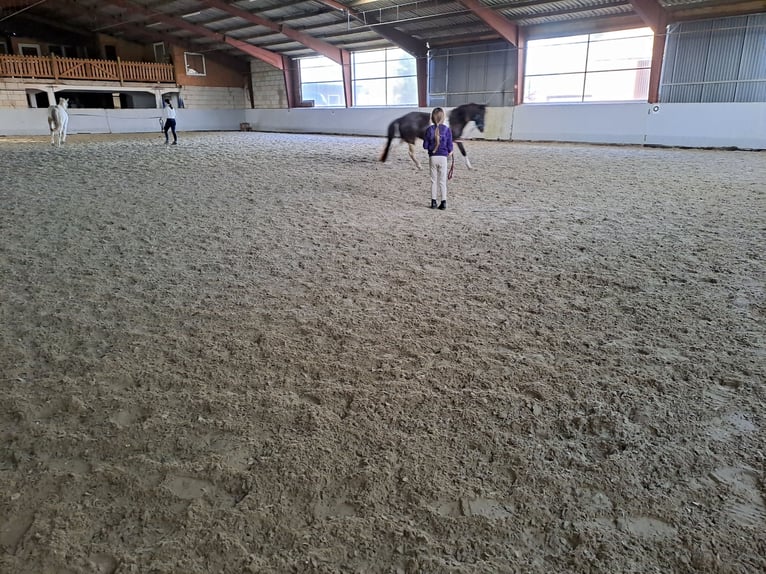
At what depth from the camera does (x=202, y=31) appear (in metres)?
27.6

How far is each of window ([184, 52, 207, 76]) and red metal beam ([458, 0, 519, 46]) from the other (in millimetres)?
19898

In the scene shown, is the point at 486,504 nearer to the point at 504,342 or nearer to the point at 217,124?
the point at 504,342

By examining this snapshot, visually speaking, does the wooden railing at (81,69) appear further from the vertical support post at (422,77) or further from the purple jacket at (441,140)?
the purple jacket at (441,140)

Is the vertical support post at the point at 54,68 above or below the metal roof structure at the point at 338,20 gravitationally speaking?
below

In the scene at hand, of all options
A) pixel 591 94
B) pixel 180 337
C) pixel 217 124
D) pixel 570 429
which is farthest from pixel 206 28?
pixel 570 429

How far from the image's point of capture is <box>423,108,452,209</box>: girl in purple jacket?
23.4 feet

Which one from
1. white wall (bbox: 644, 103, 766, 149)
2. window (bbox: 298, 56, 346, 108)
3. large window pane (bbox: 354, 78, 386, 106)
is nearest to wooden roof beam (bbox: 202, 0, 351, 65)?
window (bbox: 298, 56, 346, 108)

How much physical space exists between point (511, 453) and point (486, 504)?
355 millimetres

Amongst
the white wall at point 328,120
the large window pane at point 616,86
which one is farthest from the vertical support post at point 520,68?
the white wall at point 328,120

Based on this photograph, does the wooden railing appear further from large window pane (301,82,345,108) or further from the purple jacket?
the purple jacket

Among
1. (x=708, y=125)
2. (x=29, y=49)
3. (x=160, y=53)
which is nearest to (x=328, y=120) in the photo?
(x=160, y=53)

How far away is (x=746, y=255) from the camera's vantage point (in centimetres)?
515

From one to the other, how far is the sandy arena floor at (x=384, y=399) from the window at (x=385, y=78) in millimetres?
21851

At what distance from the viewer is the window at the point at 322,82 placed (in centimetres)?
2931
